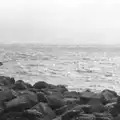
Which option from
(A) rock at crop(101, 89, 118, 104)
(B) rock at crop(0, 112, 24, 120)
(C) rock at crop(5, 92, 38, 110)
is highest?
(C) rock at crop(5, 92, 38, 110)

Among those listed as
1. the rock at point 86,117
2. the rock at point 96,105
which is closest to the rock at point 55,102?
the rock at point 96,105

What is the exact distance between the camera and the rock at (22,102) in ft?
23.2

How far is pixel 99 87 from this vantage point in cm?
1305

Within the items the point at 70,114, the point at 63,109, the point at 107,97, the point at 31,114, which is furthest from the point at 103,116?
the point at 107,97

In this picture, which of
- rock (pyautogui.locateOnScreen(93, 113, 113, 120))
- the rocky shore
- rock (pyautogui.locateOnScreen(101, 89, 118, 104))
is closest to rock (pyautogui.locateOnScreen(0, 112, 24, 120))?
the rocky shore

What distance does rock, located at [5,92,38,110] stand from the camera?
7.09 meters

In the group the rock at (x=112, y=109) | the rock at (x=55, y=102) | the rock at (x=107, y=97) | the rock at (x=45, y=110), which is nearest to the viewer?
the rock at (x=45, y=110)

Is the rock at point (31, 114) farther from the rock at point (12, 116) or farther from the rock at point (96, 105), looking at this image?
the rock at point (96, 105)

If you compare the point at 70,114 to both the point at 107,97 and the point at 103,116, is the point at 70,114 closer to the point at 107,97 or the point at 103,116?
the point at 103,116

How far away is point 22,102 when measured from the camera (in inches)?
283

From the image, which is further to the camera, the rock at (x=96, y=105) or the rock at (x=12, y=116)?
the rock at (x=96, y=105)

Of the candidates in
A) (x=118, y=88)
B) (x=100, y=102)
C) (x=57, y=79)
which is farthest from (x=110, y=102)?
(x=57, y=79)

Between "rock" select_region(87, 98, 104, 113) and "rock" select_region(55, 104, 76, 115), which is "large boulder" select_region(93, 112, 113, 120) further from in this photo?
"rock" select_region(55, 104, 76, 115)

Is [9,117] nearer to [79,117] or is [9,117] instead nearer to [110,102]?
[79,117]
